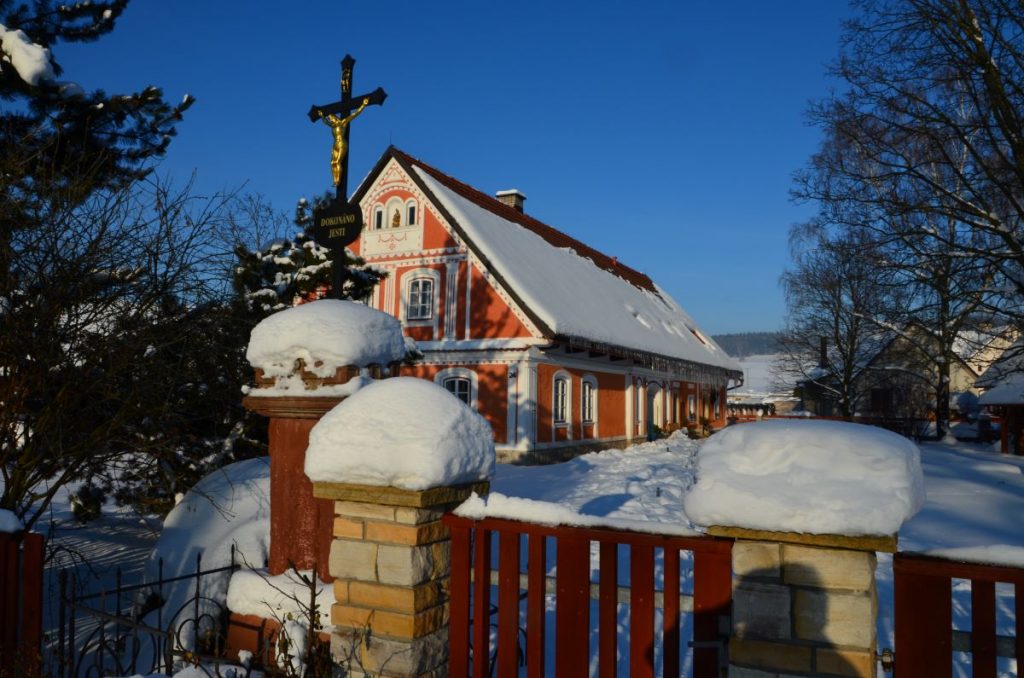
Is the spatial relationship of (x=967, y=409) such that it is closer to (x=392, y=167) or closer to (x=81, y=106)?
(x=392, y=167)

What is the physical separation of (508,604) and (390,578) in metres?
0.56

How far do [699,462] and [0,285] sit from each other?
199 inches

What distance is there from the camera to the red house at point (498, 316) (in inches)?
635

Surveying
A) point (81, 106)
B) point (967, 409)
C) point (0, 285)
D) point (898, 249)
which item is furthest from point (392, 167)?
point (967, 409)

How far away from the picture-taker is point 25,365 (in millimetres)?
4957

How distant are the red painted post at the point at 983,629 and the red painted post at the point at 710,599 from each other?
773mm

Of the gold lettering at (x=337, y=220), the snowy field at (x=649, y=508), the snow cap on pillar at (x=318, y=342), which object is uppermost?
the gold lettering at (x=337, y=220)

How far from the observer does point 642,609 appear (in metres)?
2.77

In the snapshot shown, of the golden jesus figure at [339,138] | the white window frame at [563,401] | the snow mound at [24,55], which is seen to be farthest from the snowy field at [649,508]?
the snow mound at [24,55]

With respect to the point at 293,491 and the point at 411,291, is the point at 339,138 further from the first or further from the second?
the point at 411,291

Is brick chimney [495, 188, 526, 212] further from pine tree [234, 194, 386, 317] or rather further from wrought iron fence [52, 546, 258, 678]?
wrought iron fence [52, 546, 258, 678]

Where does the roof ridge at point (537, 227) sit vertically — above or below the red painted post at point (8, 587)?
above

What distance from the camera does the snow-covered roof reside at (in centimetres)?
1624

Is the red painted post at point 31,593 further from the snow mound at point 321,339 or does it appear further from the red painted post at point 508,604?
the red painted post at point 508,604
